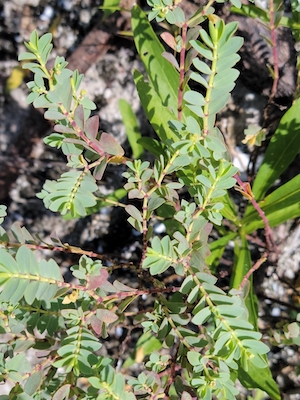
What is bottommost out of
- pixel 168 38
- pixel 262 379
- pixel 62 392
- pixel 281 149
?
pixel 262 379

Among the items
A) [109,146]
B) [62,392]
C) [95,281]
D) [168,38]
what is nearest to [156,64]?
[168,38]

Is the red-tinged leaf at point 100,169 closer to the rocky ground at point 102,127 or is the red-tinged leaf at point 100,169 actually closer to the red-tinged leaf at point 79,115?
the red-tinged leaf at point 79,115

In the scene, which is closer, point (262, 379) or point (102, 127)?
point (262, 379)

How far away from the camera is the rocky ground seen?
1.33 m

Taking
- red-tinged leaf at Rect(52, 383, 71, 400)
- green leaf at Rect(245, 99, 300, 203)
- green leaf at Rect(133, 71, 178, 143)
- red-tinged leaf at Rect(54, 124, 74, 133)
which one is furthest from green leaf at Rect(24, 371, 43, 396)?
green leaf at Rect(245, 99, 300, 203)

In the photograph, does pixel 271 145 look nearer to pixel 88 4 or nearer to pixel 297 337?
pixel 297 337

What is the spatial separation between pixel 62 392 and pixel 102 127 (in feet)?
3.43

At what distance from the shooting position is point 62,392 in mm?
678

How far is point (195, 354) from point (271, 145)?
573 millimetres

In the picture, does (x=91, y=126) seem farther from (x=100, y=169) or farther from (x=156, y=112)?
(x=156, y=112)

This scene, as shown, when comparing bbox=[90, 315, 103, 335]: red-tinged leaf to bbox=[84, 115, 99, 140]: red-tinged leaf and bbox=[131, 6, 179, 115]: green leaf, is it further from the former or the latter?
bbox=[131, 6, 179, 115]: green leaf

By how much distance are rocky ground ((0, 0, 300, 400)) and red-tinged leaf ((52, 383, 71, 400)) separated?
722 mm

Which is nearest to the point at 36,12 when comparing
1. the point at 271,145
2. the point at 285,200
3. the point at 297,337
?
the point at 271,145

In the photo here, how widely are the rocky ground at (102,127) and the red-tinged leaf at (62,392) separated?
0.72 m
